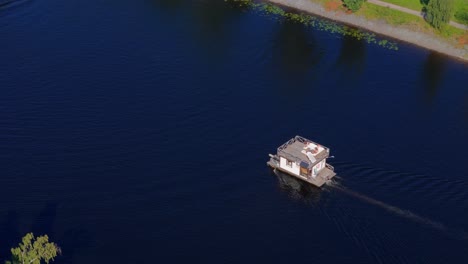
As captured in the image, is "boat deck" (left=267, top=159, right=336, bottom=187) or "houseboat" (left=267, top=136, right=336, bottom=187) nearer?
"boat deck" (left=267, top=159, right=336, bottom=187)

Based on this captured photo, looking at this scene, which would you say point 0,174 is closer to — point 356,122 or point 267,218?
point 267,218

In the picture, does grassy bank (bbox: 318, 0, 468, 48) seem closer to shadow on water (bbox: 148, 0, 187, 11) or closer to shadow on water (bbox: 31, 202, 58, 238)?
shadow on water (bbox: 148, 0, 187, 11)

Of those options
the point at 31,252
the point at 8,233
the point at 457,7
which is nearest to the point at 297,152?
the point at 8,233

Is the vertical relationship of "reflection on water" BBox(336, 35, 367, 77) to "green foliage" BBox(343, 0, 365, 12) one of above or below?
below

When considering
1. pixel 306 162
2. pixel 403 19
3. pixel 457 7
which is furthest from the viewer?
pixel 457 7

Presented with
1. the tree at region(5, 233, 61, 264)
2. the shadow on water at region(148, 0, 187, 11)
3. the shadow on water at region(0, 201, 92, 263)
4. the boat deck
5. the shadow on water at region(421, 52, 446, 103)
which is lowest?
the shadow on water at region(0, 201, 92, 263)

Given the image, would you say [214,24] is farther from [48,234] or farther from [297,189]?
[48,234]

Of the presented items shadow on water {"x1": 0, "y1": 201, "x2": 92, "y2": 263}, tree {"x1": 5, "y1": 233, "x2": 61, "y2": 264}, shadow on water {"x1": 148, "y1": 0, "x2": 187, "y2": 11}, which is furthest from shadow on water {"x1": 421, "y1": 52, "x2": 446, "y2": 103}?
tree {"x1": 5, "y1": 233, "x2": 61, "y2": 264}
